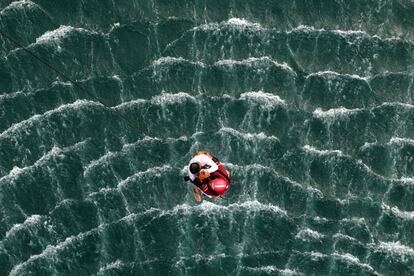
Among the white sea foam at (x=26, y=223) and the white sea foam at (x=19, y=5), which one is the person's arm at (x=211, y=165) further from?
the white sea foam at (x=19, y=5)

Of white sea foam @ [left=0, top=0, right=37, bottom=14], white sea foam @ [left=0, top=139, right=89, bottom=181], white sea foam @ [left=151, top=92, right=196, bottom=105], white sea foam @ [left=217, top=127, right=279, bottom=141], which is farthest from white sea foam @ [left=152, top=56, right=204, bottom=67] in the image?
white sea foam @ [left=0, top=0, right=37, bottom=14]

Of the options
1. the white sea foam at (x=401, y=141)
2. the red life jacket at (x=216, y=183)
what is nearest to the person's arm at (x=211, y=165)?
the red life jacket at (x=216, y=183)

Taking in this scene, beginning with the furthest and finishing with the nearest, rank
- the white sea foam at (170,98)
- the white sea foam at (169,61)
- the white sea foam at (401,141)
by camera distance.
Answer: the white sea foam at (169,61) < the white sea foam at (401,141) < the white sea foam at (170,98)

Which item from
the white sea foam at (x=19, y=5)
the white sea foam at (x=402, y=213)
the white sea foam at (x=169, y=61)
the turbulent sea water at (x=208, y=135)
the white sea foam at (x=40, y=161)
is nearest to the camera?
the turbulent sea water at (x=208, y=135)

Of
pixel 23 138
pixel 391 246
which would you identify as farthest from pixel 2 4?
pixel 391 246

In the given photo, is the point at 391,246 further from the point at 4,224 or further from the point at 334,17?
the point at 4,224

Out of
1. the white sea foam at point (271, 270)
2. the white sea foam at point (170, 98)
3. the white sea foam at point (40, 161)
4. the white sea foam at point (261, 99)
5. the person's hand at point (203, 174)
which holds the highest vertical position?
the white sea foam at point (170, 98)

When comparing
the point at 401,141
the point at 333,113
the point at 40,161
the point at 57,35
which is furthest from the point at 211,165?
the point at 57,35
